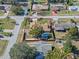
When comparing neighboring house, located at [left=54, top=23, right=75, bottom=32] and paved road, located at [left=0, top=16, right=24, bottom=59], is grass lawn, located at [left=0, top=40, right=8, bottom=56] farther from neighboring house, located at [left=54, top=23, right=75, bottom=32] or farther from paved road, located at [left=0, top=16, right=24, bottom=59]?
neighboring house, located at [left=54, top=23, right=75, bottom=32]

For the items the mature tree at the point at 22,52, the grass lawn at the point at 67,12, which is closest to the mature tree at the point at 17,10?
the grass lawn at the point at 67,12

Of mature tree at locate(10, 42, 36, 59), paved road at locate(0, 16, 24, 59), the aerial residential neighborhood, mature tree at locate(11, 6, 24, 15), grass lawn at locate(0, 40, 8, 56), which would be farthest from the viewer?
mature tree at locate(11, 6, 24, 15)

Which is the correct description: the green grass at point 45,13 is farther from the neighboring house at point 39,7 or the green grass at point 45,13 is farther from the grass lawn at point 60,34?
the grass lawn at point 60,34

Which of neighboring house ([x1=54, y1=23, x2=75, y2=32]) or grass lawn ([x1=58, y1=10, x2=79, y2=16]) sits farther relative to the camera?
grass lawn ([x1=58, y1=10, x2=79, y2=16])

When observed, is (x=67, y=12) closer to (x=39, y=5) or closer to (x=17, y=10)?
(x=39, y=5)

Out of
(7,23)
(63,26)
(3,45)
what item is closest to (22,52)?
(3,45)

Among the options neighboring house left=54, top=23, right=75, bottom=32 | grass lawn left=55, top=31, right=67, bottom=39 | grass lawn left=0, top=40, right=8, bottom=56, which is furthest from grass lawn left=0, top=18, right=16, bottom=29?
grass lawn left=55, top=31, right=67, bottom=39

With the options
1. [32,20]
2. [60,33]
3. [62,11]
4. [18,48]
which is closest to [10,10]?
[32,20]
